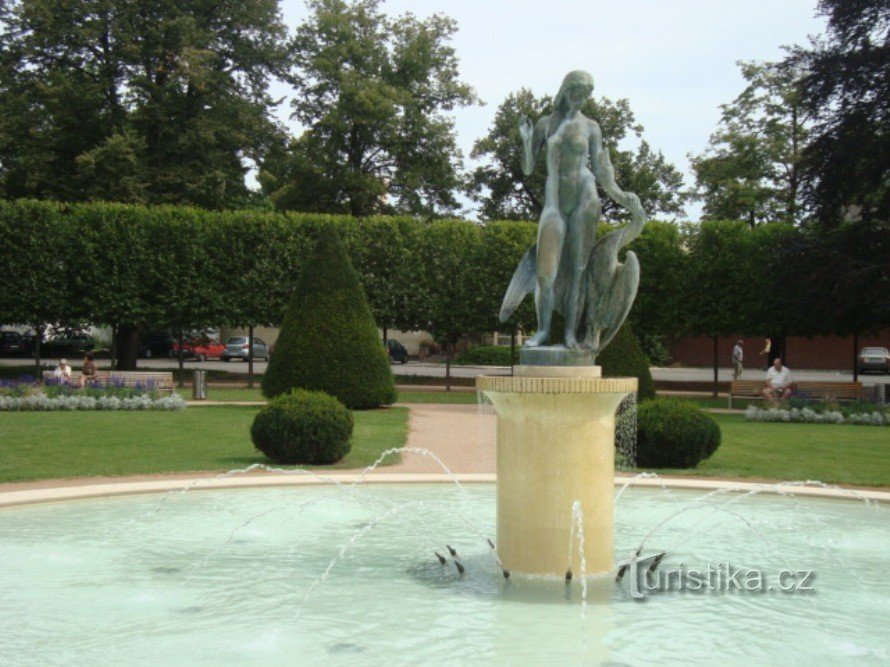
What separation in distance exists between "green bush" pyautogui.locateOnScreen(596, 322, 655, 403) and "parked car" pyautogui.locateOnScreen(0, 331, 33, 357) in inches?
1696

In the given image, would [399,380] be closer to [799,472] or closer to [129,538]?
[799,472]

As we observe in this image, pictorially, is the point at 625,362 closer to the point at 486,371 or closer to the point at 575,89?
the point at 575,89

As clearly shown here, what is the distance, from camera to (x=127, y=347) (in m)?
36.0

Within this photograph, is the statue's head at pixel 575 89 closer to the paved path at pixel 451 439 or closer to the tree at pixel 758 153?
the paved path at pixel 451 439

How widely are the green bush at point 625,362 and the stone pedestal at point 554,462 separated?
442 inches

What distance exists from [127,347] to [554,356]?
3136 centimetres

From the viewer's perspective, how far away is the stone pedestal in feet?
22.5

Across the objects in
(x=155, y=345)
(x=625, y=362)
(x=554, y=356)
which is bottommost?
(x=625, y=362)

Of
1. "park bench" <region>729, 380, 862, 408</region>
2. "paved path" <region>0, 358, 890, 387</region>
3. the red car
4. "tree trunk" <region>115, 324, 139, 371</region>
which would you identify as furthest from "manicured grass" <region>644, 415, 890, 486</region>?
the red car

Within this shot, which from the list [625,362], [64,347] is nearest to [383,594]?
[625,362]

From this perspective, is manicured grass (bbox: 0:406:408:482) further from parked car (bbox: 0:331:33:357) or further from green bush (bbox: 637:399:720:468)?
parked car (bbox: 0:331:33:357)

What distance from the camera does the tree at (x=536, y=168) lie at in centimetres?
4941

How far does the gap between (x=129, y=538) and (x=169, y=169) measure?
98.1 ft

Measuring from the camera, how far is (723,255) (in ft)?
104
